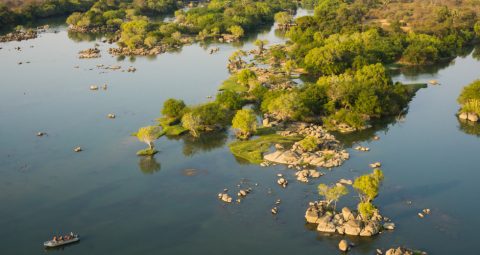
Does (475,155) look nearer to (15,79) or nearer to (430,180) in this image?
(430,180)

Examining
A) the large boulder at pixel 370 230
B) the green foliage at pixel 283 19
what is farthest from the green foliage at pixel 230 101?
the green foliage at pixel 283 19

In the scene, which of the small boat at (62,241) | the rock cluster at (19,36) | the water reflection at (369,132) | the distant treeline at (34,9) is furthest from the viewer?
the distant treeline at (34,9)

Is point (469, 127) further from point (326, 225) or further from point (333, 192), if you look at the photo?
point (326, 225)

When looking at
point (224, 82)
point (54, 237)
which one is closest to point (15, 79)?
point (224, 82)

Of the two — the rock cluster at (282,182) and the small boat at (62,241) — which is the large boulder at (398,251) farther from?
the small boat at (62,241)

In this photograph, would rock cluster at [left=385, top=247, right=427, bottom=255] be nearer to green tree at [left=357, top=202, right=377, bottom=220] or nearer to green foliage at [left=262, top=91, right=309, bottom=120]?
green tree at [left=357, top=202, right=377, bottom=220]
